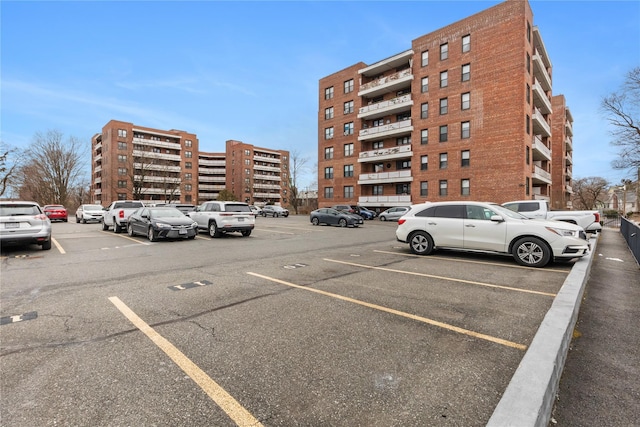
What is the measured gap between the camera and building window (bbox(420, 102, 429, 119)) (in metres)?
33.3

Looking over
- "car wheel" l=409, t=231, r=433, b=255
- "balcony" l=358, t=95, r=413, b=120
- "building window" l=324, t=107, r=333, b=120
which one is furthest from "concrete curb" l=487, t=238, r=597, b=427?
"building window" l=324, t=107, r=333, b=120

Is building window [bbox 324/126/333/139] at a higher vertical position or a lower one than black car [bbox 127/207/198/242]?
higher

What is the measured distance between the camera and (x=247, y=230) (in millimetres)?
15070

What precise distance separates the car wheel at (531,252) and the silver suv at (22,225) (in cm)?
1407

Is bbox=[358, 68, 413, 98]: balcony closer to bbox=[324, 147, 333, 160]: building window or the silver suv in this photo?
bbox=[324, 147, 333, 160]: building window

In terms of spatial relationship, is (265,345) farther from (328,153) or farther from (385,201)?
(328,153)

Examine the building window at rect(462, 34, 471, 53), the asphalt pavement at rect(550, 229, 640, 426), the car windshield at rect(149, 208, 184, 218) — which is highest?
the building window at rect(462, 34, 471, 53)

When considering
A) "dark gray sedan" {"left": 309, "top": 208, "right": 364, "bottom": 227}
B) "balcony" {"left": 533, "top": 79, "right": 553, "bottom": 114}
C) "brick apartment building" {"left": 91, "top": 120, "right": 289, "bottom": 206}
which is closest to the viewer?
"dark gray sedan" {"left": 309, "top": 208, "right": 364, "bottom": 227}

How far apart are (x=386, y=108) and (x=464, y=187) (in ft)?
42.4

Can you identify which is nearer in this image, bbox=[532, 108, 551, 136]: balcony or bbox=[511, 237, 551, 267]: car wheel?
bbox=[511, 237, 551, 267]: car wheel

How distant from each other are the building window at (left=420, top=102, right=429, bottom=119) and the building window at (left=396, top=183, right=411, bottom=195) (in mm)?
7738

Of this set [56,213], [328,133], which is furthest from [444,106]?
[56,213]

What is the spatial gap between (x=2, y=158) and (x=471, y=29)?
4959 cm

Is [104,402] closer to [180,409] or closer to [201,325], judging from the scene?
[180,409]
